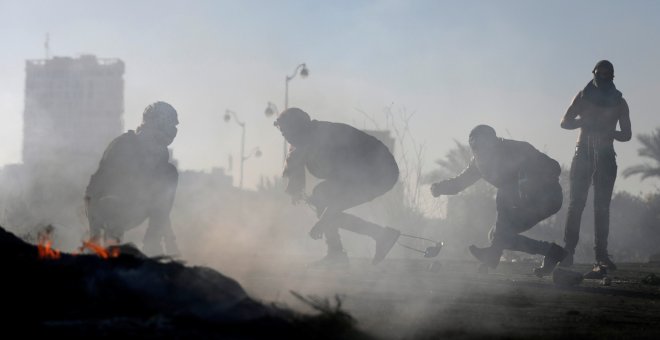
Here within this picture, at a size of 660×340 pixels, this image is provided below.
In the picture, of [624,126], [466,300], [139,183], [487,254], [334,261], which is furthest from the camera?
[624,126]

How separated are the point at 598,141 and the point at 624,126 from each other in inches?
13.8

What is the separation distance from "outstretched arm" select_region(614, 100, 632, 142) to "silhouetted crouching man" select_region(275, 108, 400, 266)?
2.86 m

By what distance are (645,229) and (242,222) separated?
798 inches

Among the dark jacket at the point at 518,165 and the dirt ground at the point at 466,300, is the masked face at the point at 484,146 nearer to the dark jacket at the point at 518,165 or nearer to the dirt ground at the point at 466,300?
the dark jacket at the point at 518,165

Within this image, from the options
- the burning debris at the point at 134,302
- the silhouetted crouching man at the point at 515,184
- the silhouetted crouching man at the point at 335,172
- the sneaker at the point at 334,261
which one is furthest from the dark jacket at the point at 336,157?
the burning debris at the point at 134,302

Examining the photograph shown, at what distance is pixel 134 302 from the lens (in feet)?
11.9

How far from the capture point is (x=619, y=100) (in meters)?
9.68

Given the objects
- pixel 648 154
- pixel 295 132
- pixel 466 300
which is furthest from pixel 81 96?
pixel 466 300

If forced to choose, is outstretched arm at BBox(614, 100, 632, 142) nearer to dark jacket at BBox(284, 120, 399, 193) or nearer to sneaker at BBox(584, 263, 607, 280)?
sneaker at BBox(584, 263, 607, 280)

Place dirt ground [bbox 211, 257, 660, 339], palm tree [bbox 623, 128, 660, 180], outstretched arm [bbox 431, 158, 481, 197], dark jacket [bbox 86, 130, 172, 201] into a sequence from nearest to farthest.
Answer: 1. dirt ground [bbox 211, 257, 660, 339]
2. dark jacket [bbox 86, 130, 172, 201]
3. outstretched arm [bbox 431, 158, 481, 197]
4. palm tree [bbox 623, 128, 660, 180]

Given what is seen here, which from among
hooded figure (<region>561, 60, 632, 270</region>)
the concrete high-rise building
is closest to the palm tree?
hooded figure (<region>561, 60, 632, 270</region>)

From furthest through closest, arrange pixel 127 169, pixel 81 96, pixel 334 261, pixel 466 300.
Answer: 1. pixel 81 96
2. pixel 334 261
3. pixel 127 169
4. pixel 466 300

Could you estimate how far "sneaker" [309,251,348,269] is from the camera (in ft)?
30.0

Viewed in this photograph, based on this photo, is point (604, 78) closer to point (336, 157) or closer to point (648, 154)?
point (336, 157)
